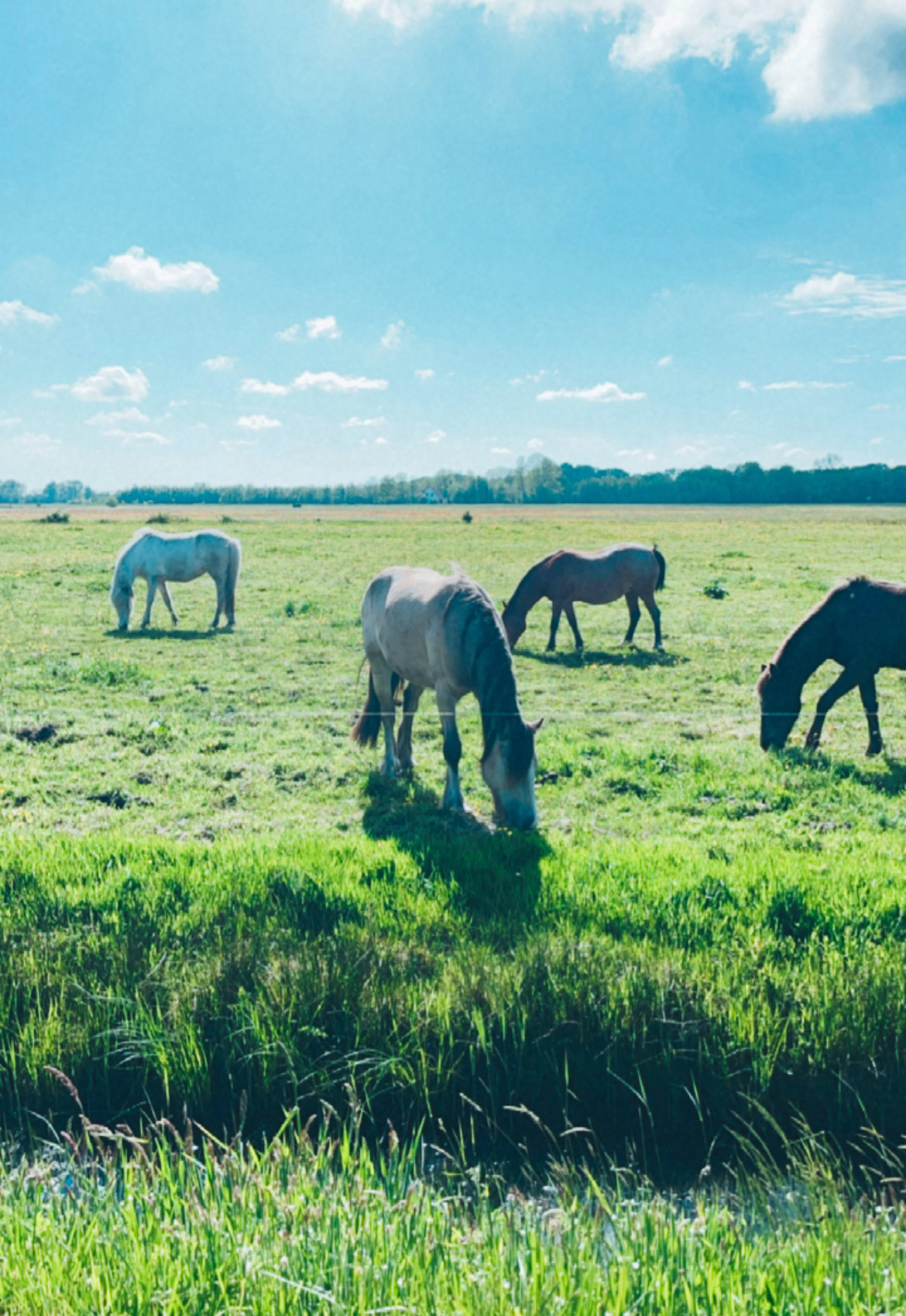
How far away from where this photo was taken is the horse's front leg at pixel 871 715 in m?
9.70

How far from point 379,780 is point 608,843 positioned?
2.99 meters

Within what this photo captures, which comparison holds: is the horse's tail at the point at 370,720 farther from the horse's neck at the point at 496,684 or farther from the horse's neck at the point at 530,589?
the horse's neck at the point at 530,589

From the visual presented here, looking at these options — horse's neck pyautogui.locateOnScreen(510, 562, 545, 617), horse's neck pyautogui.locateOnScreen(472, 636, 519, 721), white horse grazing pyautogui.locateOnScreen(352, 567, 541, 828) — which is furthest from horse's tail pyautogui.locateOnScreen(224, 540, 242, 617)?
horse's neck pyautogui.locateOnScreen(472, 636, 519, 721)

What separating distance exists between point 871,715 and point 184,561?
15.3 metres

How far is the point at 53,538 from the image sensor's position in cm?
4012

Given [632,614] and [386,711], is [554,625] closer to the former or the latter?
[632,614]

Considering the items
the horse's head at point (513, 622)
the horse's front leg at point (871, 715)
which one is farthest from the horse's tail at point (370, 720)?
the horse's head at point (513, 622)

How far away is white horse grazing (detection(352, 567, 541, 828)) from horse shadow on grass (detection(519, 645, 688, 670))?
6423 mm

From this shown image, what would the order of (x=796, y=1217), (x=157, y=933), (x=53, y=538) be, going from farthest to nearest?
1. (x=53, y=538)
2. (x=157, y=933)
3. (x=796, y=1217)

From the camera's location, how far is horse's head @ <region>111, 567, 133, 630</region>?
1833cm

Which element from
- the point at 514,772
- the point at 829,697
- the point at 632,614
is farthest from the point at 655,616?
→ the point at 514,772

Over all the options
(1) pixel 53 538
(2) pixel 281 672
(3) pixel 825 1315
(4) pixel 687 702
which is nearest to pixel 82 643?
(2) pixel 281 672

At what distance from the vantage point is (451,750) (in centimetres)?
766

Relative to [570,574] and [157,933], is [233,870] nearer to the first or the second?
[157,933]
